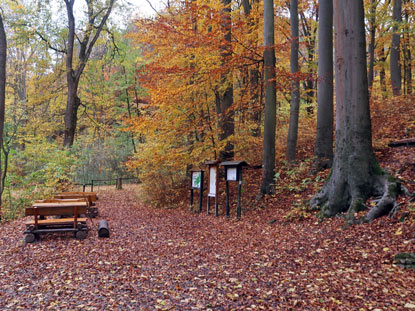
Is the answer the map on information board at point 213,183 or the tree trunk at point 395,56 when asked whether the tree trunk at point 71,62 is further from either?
the tree trunk at point 395,56

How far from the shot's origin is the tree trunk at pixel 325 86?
373 inches

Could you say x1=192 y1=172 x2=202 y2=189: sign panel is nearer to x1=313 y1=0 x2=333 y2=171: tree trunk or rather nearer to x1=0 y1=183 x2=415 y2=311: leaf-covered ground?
x1=0 y1=183 x2=415 y2=311: leaf-covered ground

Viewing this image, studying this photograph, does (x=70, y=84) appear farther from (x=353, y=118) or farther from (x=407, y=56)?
(x=407, y=56)

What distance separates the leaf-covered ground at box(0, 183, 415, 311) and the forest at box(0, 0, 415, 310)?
0.04 metres

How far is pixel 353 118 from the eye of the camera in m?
6.71

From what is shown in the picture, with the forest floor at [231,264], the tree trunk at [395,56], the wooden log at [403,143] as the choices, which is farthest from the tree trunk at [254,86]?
the tree trunk at [395,56]

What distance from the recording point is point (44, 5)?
14.9 metres

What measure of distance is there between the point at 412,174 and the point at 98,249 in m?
7.08

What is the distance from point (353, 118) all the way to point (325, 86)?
3204 millimetres

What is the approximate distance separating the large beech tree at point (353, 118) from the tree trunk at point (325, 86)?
273 cm

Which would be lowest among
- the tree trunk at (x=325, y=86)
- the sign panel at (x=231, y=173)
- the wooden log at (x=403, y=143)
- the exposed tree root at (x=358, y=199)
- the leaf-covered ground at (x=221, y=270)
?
the leaf-covered ground at (x=221, y=270)

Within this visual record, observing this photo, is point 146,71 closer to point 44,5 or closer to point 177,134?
point 177,134

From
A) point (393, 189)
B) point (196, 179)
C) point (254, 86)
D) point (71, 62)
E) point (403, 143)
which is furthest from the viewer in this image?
point (71, 62)

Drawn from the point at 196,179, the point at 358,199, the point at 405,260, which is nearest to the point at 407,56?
the point at 196,179
